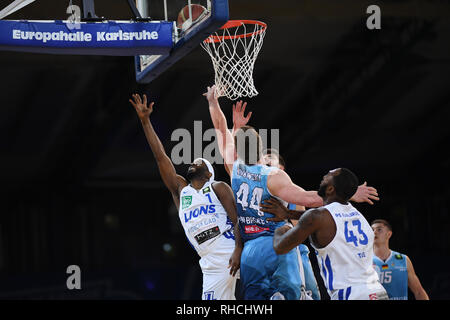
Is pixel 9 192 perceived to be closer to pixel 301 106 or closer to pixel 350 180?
pixel 301 106

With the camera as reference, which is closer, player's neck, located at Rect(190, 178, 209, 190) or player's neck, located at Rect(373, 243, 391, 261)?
player's neck, located at Rect(190, 178, 209, 190)

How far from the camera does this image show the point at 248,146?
529 centimetres

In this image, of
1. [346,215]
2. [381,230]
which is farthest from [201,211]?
[381,230]

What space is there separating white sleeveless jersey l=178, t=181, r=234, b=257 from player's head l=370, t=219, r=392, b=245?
2.13 metres

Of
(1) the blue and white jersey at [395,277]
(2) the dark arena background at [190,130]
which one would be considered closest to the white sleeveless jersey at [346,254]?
(1) the blue and white jersey at [395,277]

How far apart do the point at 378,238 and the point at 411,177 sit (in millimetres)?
4903

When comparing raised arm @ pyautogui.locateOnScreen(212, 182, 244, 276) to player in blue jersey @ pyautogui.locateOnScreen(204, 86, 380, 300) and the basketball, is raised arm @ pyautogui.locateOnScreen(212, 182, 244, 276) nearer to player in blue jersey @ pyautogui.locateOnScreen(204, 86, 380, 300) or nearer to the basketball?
player in blue jersey @ pyautogui.locateOnScreen(204, 86, 380, 300)

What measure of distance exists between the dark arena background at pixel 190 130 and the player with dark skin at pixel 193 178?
4337 millimetres

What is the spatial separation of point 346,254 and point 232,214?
1279 millimetres

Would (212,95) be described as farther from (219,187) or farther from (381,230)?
(381,230)

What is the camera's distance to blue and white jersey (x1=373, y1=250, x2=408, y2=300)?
697 cm

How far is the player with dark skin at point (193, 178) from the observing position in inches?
209

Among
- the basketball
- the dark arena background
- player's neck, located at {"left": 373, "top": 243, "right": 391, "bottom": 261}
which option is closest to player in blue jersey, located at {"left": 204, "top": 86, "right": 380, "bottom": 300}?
the basketball

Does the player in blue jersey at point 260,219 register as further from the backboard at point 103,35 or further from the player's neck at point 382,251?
the player's neck at point 382,251
